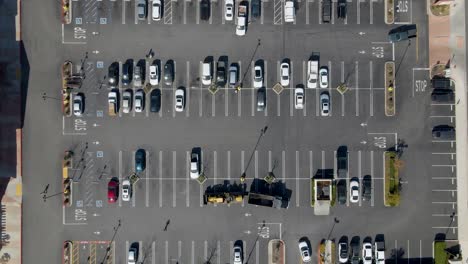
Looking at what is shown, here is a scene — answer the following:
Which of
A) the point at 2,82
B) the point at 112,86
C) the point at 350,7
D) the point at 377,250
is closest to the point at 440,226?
the point at 377,250

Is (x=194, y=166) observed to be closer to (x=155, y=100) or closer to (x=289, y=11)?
(x=155, y=100)

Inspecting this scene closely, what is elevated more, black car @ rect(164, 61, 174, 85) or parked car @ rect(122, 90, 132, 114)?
black car @ rect(164, 61, 174, 85)

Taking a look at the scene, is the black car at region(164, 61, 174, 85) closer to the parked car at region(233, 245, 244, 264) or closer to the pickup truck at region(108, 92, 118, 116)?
the pickup truck at region(108, 92, 118, 116)

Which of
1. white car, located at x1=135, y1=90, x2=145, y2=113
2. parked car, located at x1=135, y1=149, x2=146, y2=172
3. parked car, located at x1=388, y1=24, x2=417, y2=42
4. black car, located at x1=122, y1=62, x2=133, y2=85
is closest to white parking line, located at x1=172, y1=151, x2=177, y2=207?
parked car, located at x1=135, y1=149, x2=146, y2=172

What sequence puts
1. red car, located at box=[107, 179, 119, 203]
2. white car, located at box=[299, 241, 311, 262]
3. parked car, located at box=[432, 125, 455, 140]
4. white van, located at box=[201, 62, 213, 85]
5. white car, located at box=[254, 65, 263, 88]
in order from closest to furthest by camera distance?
red car, located at box=[107, 179, 119, 203] → white car, located at box=[299, 241, 311, 262] → white car, located at box=[254, 65, 263, 88] → white van, located at box=[201, 62, 213, 85] → parked car, located at box=[432, 125, 455, 140]

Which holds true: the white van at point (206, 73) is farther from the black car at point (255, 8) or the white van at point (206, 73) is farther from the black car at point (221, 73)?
the black car at point (255, 8)

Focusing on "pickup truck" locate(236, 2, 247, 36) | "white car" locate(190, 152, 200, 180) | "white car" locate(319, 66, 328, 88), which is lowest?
"white car" locate(190, 152, 200, 180)

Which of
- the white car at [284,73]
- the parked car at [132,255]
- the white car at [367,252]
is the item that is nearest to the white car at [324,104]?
the white car at [284,73]
